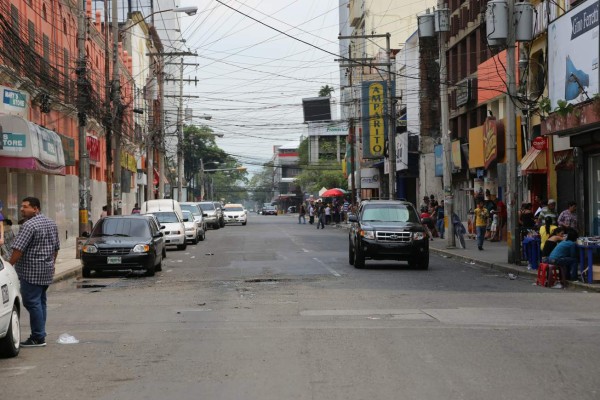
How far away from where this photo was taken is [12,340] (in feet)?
35.2

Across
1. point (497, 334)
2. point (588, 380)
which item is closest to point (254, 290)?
point (497, 334)

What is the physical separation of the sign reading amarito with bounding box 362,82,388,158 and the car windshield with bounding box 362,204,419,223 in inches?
1465

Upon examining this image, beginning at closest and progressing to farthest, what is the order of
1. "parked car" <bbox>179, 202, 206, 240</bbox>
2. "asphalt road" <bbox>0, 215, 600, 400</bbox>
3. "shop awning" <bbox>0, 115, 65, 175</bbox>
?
1. "asphalt road" <bbox>0, 215, 600, 400</bbox>
2. "shop awning" <bbox>0, 115, 65, 175</bbox>
3. "parked car" <bbox>179, 202, 206, 240</bbox>

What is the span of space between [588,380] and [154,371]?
4.26 metres

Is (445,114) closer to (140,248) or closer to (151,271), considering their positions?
(151,271)

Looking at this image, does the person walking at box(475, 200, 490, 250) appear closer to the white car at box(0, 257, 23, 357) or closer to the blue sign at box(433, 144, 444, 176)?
the blue sign at box(433, 144, 444, 176)

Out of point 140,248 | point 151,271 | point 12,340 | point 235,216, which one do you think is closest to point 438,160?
point 235,216

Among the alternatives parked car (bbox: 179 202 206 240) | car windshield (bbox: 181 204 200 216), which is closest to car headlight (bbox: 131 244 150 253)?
parked car (bbox: 179 202 206 240)

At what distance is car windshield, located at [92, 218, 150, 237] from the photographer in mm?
24875

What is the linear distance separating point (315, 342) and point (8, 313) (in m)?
3.62

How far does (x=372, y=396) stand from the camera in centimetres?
819

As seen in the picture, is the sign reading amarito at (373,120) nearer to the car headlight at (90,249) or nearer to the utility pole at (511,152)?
the utility pole at (511,152)

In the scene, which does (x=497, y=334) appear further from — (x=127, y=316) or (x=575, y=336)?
(x=127, y=316)

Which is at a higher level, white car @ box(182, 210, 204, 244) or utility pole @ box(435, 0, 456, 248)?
utility pole @ box(435, 0, 456, 248)
